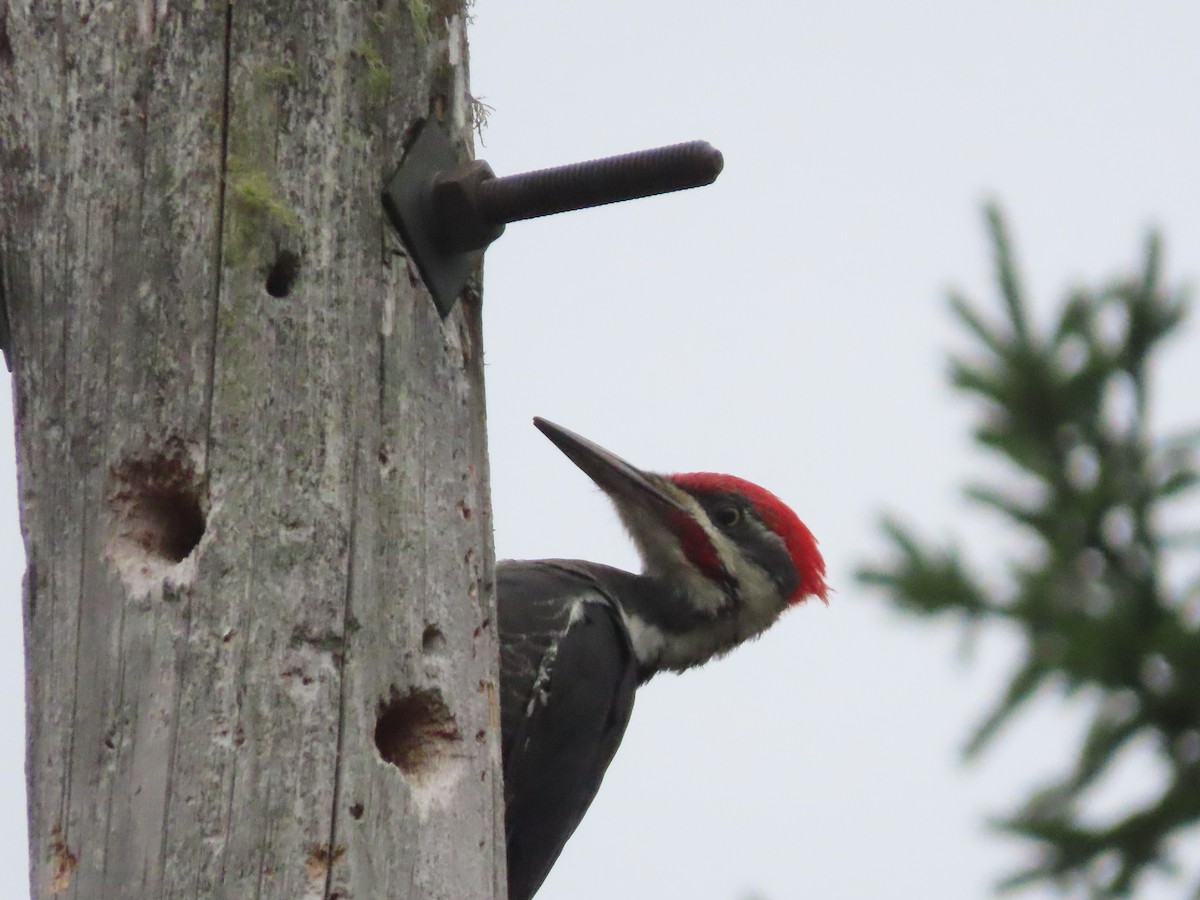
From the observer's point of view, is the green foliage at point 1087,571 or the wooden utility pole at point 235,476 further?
the wooden utility pole at point 235,476

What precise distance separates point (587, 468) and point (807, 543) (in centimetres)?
68

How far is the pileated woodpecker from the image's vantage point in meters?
4.55

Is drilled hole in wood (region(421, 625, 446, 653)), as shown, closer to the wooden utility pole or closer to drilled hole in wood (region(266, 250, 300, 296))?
the wooden utility pole

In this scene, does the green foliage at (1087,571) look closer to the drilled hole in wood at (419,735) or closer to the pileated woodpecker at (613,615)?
the drilled hole in wood at (419,735)

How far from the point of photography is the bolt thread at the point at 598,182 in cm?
316

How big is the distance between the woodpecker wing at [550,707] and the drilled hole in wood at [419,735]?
1474 millimetres

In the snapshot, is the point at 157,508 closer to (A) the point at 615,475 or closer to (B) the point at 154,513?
(B) the point at 154,513

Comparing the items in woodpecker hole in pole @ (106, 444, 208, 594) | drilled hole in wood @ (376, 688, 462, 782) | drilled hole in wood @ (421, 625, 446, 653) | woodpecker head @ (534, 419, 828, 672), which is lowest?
drilled hole in wood @ (376, 688, 462, 782)

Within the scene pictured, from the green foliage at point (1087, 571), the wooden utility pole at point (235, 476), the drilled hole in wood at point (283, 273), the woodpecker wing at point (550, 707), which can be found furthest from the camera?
the woodpecker wing at point (550, 707)

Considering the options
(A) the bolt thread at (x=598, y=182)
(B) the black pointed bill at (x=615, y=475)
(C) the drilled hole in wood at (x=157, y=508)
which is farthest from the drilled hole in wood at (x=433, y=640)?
(B) the black pointed bill at (x=615, y=475)

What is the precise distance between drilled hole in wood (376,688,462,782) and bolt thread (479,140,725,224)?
2.81ft

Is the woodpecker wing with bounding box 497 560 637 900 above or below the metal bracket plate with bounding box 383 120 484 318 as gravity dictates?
below

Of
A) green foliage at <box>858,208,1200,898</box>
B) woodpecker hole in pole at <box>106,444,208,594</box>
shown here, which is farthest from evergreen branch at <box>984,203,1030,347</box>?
woodpecker hole in pole at <box>106,444,208,594</box>

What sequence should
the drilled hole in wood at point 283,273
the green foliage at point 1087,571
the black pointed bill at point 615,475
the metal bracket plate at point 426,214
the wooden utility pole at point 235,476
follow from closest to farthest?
the green foliage at point 1087,571 < the wooden utility pole at point 235,476 < the drilled hole in wood at point 283,273 < the metal bracket plate at point 426,214 < the black pointed bill at point 615,475
